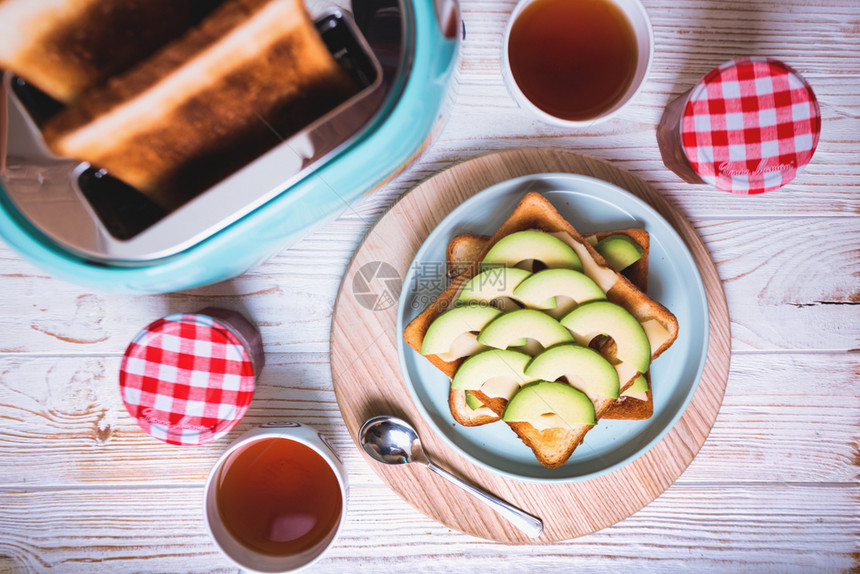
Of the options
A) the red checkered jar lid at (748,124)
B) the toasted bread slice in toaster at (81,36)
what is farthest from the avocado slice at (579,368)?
the toasted bread slice in toaster at (81,36)

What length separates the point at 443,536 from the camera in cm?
102

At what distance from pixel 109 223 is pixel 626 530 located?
1.04 meters

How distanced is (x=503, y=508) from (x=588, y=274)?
0.45 metres

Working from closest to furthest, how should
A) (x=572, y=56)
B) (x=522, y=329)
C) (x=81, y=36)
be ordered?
(x=81, y=36) → (x=522, y=329) → (x=572, y=56)

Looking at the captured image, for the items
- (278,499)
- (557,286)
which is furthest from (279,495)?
(557,286)

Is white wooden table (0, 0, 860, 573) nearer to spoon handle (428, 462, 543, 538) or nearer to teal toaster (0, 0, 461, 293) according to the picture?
spoon handle (428, 462, 543, 538)

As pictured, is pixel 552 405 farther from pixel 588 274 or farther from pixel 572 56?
pixel 572 56

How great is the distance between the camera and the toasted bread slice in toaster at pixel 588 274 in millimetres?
848

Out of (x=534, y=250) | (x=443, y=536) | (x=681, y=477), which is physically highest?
(x=534, y=250)

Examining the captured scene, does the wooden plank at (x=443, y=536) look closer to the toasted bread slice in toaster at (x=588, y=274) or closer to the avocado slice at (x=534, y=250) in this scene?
the toasted bread slice in toaster at (x=588, y=274)

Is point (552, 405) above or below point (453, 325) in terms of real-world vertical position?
below

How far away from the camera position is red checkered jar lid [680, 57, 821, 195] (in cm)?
85

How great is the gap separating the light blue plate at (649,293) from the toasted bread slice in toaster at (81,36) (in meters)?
0.48

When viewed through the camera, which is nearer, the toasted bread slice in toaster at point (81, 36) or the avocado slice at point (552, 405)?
the toasted bread slice in toaster at point (81, 36)
